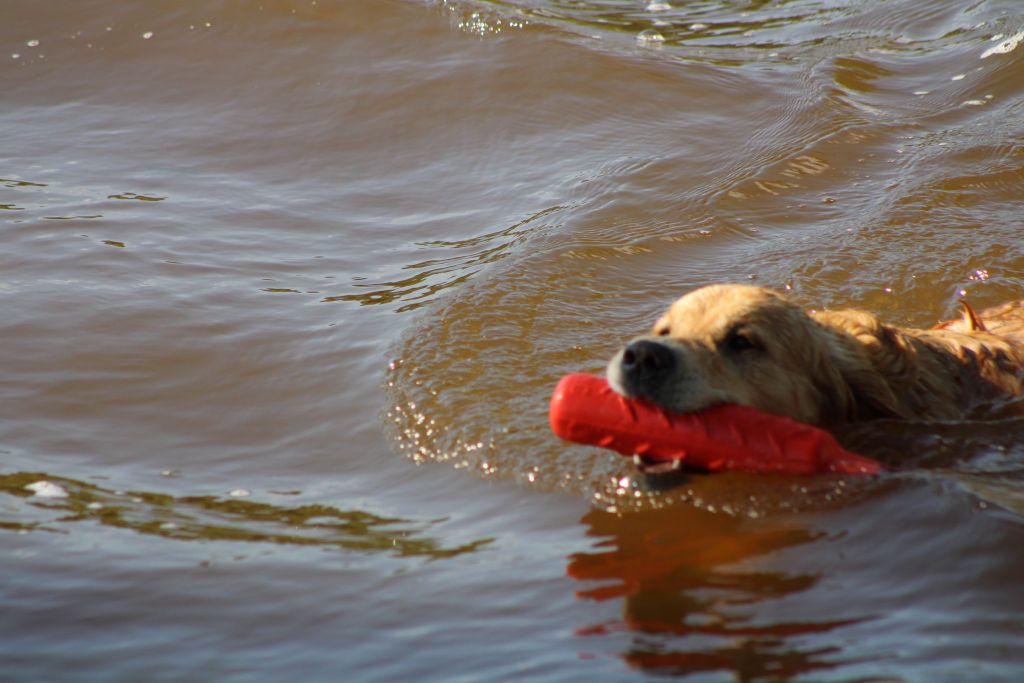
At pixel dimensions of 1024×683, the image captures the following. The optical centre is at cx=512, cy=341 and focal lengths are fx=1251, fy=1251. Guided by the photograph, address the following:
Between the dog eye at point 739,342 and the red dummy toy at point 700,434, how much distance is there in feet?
1.41

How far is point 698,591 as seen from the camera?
4.20 metres

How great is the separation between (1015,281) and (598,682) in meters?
5.11

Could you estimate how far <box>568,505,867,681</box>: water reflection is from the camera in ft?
11.9

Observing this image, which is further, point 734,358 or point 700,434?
point 734,358

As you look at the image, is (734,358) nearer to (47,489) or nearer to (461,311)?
(461,311)

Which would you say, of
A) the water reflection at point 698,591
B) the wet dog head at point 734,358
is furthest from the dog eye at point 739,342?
the water reflection at point 698,591

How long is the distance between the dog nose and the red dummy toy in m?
0.13

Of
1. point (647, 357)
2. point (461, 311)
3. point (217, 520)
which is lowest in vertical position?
point (217, 520)

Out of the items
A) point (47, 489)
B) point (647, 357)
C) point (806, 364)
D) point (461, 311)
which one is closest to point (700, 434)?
point (647, 357)

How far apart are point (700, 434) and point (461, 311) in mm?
2619

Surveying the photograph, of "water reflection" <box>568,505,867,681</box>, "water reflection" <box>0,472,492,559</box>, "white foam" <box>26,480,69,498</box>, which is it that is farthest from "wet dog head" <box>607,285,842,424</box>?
"white foam" <box>26,480,69,498</box>

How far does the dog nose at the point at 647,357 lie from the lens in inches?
196

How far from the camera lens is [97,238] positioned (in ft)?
27.3

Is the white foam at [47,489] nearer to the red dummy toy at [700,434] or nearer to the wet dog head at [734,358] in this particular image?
the red dummy toy at [700,434]
